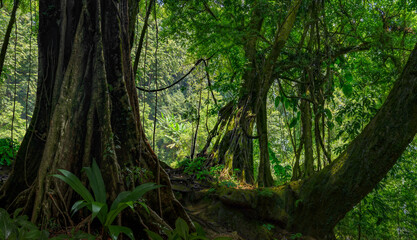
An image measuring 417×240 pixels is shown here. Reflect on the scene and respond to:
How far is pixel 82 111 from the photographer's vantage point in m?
2.23

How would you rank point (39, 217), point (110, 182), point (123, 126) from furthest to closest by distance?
point (123, 126)
point (110, 182)
point (39, 217)

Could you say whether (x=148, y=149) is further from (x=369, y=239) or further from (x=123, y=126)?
(x=369, y=239)

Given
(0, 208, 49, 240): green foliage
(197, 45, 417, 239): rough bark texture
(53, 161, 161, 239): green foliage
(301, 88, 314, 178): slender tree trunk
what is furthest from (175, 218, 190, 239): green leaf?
(301, 88, 314, 178): slender tree trunk

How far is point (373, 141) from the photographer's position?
91.7 inches

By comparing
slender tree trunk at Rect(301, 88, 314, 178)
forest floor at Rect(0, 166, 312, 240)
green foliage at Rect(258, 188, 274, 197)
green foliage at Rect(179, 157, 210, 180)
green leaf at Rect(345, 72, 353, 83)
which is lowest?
forest floor at Rect(0, 166, 312, 240)

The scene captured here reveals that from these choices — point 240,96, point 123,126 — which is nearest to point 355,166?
point 123,126

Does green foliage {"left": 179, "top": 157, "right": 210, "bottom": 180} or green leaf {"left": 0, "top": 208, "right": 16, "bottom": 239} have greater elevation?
green foliage {"left": 179, "top": 157, "right": 210, "bottom": 180}

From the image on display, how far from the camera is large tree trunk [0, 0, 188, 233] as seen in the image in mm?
2029

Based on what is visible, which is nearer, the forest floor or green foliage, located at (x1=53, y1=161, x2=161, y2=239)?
green foliage, located at (x1=53, y1=161, x2=161, y2=239)

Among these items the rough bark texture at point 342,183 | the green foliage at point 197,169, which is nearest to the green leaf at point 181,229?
the rough bark texture at point 342,183

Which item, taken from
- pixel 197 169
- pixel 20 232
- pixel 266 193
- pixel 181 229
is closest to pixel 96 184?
pixel 20 232

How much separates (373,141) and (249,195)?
4.92ft

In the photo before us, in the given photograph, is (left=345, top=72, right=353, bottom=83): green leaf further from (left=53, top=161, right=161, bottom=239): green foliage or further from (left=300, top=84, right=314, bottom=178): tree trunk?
(left=53, top=161, right=161, bottom=239): green foliage

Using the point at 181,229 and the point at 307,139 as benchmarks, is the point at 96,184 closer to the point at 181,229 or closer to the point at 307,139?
the point at 181,229
